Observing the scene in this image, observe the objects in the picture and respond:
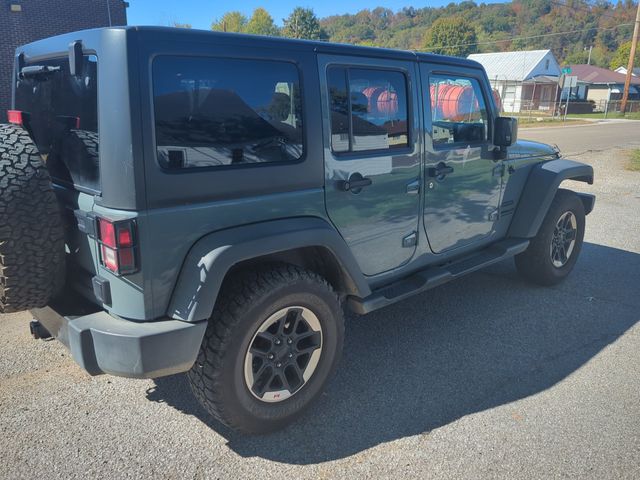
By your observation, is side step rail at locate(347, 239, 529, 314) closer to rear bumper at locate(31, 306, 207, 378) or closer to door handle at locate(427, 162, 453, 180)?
door handle at locate(427, 162, 453, 180)

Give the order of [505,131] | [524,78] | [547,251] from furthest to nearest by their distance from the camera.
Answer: [524,78]
[547,251]
[505,131]

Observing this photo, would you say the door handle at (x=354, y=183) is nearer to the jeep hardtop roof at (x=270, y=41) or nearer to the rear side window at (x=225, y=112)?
the rear side window at (x=225, y=112)

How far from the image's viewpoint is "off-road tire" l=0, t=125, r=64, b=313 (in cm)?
230

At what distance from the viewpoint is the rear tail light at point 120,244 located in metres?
2.23

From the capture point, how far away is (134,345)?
2299 mm

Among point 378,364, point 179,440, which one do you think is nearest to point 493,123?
point 378,364

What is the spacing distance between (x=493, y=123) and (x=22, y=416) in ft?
12.8

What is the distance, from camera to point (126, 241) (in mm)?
2250

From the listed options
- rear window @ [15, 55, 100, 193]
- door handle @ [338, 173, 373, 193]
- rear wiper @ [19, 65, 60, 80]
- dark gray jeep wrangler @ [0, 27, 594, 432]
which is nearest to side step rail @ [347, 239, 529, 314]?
dark gray jeep wrangler @ [0, 27, 594, 432]

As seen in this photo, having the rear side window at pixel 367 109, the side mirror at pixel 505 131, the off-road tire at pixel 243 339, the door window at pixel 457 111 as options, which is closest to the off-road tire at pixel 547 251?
the side mirror at pixel 505 131

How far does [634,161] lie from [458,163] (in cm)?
1218

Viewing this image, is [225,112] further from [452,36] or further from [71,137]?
[452,36]

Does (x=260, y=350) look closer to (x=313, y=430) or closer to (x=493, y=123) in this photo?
(x=313, y=430)

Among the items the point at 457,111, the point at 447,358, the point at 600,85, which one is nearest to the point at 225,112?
the point at 457,111
